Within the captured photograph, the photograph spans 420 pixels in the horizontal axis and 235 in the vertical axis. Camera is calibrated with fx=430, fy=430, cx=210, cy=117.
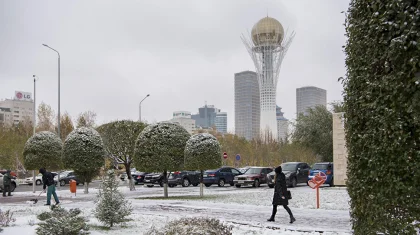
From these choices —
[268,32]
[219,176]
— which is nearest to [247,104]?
[268,32]

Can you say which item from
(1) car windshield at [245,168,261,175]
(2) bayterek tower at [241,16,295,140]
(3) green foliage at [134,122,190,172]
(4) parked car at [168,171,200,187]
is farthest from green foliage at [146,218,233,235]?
(2) bayterek tower at [241,16,295,140]

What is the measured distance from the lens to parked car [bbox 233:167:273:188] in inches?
1187

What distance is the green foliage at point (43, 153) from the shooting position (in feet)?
88.5

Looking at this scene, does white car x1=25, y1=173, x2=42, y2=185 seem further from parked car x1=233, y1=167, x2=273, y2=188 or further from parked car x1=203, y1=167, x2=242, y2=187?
parked car x1=233, y1=167, x2=273, y2=188

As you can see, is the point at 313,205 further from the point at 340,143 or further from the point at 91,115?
the point at 91,115

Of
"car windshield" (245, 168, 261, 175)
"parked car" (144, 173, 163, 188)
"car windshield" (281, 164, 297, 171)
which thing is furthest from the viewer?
"parked car" (144, 173, 163, 188)

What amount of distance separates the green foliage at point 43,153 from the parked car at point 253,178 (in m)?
12.1

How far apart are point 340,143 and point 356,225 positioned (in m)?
20.5

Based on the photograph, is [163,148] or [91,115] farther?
[91,115]

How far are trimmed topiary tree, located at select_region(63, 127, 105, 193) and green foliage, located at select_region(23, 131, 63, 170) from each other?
1810 mm

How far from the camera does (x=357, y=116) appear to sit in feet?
19.8

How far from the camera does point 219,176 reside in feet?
108

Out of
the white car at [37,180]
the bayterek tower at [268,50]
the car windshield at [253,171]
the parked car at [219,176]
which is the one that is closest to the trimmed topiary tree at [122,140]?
the parked car at [219,176]

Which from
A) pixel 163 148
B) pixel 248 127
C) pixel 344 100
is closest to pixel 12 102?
pixel 248 127
